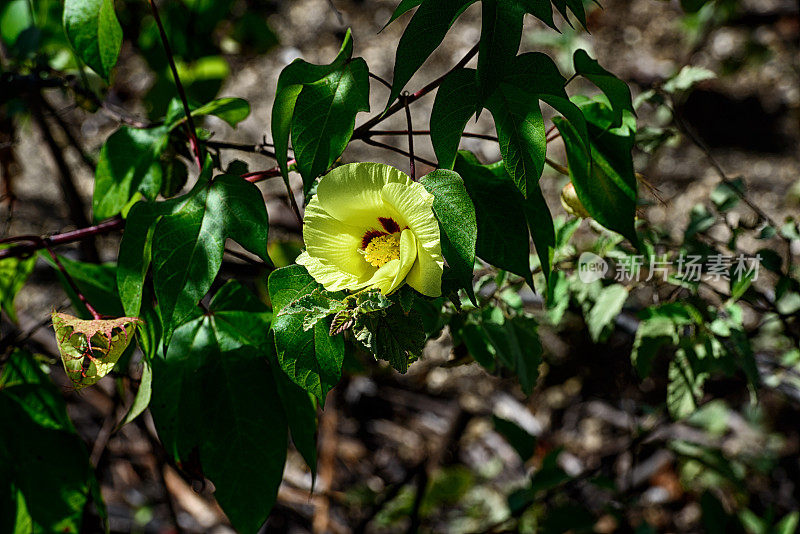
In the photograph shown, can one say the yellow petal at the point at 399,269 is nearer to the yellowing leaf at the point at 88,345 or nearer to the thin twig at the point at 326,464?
the yellowing leaf at the point at 88,345

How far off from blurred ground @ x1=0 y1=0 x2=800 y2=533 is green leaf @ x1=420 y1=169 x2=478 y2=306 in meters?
1.09

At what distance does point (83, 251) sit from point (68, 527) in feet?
2.60

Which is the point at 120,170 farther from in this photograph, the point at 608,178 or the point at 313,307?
the point at 608,178

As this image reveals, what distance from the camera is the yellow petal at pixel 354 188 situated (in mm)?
631

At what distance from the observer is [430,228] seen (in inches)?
23.2

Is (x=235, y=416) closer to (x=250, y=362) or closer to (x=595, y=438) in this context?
(x=250, y=362)

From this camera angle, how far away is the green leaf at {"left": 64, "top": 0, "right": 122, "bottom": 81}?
0.84 m

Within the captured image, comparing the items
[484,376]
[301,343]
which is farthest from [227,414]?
[484,376]

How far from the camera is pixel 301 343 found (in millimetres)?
666

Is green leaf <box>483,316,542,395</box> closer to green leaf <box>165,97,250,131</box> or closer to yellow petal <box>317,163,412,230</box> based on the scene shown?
yellow petal <box>317,163,412,230</box>

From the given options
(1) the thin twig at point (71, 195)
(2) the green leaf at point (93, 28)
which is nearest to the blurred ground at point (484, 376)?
(1) the thin twig at point (71, 195)

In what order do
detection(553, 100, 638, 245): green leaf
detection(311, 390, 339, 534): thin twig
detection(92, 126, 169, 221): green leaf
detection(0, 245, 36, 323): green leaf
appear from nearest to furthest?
detection(553, 100, 638, 245): green leaf → detection(92, 126, 169, 221): green leaf → detection(0, 245, 36, 323): green leaf → detection(311, 390, 339, 534): thin twig

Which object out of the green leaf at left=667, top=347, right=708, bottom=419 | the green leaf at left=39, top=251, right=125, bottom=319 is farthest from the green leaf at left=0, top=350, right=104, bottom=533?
the green leaf at left=667, top=347, right=708, bottom=419

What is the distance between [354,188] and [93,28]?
46 cm
